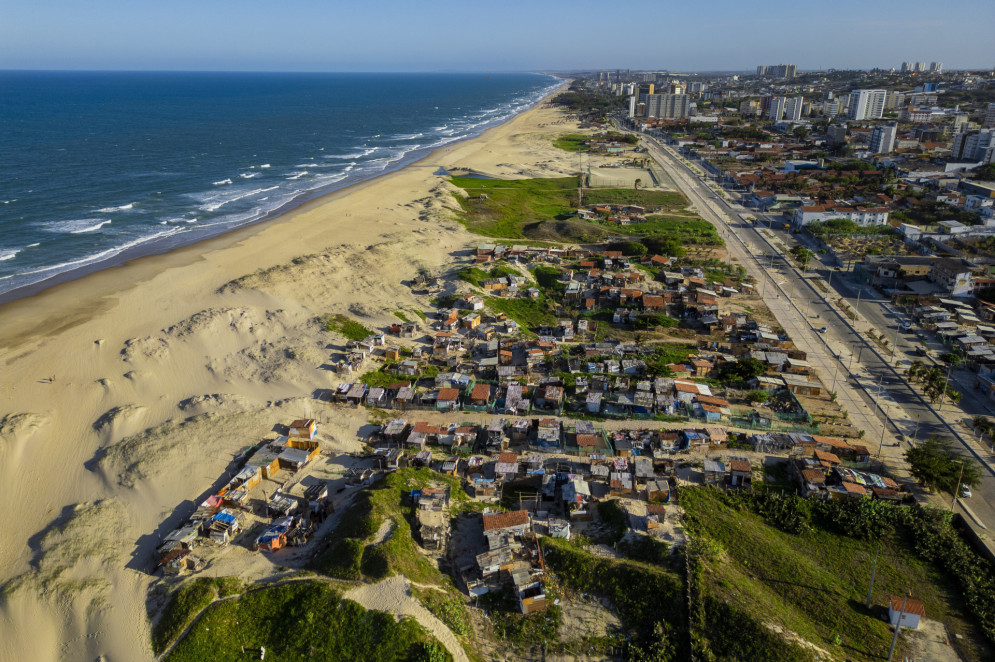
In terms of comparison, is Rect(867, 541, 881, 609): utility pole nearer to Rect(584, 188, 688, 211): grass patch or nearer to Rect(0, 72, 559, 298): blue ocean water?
Rect(0, 72, 559, 298): blue ocean water

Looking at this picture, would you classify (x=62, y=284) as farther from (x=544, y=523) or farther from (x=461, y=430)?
(x=544, y=523)

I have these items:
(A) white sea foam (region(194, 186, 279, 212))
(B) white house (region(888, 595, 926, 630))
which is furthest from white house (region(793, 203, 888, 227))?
(A) white sea foam (region(194, 186, 279, 212))

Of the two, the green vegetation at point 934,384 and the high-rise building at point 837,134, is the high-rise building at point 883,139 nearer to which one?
the high-rise building at point 837,134

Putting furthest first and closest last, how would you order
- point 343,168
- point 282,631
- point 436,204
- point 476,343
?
point 343,168, point 436,204, point 476,343, point 282,631

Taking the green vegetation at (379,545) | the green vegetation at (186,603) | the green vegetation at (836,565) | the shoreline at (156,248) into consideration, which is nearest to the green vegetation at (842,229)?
the green vegetation at (836,565)

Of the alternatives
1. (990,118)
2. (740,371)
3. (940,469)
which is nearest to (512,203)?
(740,371)

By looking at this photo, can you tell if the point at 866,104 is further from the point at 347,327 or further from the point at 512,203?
the point at 347,327

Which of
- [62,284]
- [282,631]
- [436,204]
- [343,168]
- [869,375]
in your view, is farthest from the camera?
[343,168]

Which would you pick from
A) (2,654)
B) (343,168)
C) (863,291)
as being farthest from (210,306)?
(343,168)
